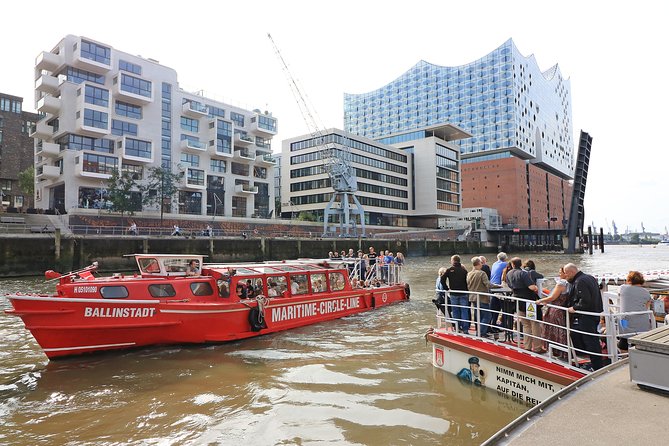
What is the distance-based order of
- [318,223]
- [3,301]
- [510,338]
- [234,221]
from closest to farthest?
[510,338] < [3,301] < [234,221] < [318,223]

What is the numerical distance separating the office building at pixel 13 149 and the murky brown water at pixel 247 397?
216 feet

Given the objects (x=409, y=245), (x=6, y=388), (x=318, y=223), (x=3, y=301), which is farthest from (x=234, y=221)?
(x=6, y=388)

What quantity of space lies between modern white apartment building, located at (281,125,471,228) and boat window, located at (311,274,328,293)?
202 ft

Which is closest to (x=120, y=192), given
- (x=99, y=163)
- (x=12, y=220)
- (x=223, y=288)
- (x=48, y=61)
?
(x=99, y=163)

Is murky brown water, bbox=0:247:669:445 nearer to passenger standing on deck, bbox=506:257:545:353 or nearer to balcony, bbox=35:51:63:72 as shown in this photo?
passenger standing on deck, bbox=506:257:545:353

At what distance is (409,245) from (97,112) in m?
44.5

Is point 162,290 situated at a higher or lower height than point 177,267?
lower

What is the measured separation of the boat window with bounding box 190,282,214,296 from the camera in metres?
11.6

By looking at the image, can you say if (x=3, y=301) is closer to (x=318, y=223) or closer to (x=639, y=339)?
(x=639, y=339)

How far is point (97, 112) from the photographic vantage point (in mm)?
49625

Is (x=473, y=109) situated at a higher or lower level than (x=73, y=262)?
higher

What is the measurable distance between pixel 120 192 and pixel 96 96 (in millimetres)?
12805

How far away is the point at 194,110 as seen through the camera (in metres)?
60.6

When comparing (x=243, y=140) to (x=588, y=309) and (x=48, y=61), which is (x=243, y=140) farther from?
(x=588, y=309)
